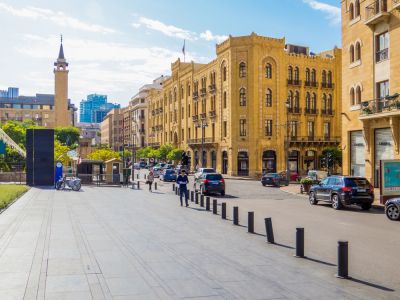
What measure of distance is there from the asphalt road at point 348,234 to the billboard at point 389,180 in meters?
1.08

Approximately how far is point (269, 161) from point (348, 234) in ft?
149

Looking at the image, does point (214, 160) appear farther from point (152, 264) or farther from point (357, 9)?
point (152, 264)

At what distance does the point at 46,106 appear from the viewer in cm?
15138

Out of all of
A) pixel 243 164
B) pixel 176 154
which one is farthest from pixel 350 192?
pixel 176 154

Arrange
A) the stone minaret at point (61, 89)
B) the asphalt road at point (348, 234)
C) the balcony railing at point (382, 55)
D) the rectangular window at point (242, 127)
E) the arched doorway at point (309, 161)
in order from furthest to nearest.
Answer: the stone minaret at point (61, 89)
the arched doorway at point (309, 161)
the rectangular window at point (242, 127)
the balcony railing at point (382, 55)
the asphalt road at point (348, 234)

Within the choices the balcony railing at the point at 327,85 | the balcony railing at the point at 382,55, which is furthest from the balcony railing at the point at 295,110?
the balcony railing at the point at 382,55

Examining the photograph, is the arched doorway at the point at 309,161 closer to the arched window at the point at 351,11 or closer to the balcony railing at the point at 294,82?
the balcony railing at the point at 294,82

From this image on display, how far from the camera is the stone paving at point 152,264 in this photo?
8.22 meters

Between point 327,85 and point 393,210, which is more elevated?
point 327,85

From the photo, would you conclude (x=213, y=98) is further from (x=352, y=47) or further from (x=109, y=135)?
(x=109, y=135)

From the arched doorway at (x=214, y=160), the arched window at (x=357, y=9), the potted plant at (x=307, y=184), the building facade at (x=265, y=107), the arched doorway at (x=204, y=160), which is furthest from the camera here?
the arched doorway at (x=204, y=160)

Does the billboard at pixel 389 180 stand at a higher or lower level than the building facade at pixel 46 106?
lower

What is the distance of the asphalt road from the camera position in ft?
32.5

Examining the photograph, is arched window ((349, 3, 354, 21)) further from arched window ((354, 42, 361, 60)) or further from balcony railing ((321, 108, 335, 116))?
balcony railing ((321, 108, 335, 116))
